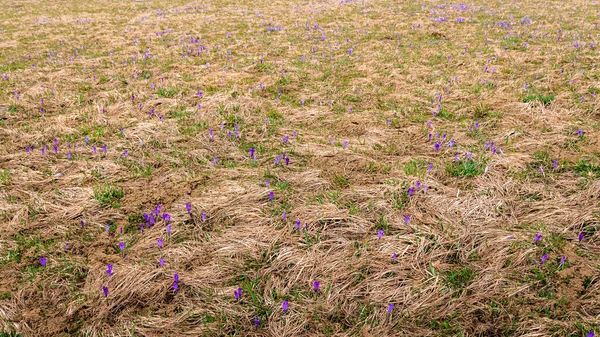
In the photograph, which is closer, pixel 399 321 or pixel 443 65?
pixel 399 321

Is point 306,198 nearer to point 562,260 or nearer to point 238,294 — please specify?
point 238,294

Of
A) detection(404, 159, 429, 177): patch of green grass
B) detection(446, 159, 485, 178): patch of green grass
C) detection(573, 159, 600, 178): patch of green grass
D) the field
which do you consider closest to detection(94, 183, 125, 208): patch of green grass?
the field

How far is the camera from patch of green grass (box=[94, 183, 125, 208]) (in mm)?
4602

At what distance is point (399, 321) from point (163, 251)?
2465 mm

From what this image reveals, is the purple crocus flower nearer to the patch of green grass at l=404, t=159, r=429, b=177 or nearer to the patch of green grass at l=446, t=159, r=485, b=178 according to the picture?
the patch of green grass at l=446, t=159, r=485, b=178

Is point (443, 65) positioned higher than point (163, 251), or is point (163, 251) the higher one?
point (443, 65)

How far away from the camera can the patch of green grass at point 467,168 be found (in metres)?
4.84

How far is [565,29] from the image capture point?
500 inches

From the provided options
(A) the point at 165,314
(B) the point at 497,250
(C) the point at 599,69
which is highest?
(C) the point at 599,69

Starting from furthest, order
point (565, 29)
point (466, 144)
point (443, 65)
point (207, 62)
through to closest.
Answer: point (565, 29)
point (207, 62)
point (443, 65)
point (466, 144)

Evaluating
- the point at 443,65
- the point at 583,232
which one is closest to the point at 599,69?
the point at 443,65

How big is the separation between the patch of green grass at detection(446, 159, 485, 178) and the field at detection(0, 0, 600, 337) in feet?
Answer: 0.12

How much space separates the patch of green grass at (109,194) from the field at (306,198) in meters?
0.02

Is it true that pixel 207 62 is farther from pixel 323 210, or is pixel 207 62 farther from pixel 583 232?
pixel 583 232
